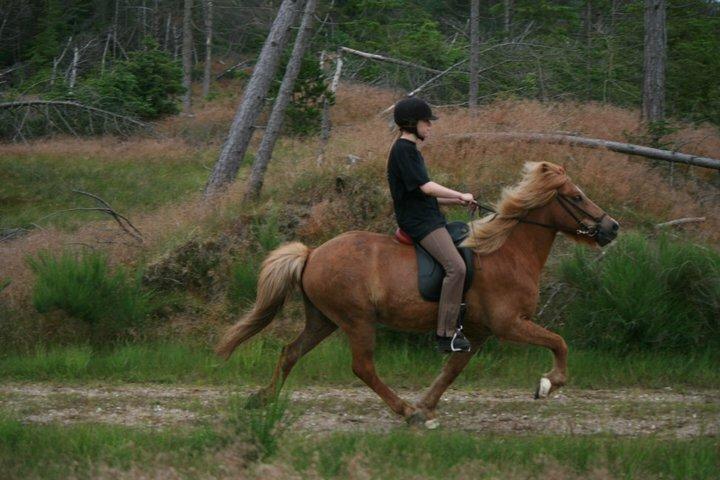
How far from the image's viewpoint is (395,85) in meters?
21.6

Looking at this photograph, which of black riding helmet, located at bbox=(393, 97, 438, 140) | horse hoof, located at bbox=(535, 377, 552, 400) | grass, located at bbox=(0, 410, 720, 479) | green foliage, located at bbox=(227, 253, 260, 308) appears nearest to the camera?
grass, located at bbox=(0, 410, 720, 479)

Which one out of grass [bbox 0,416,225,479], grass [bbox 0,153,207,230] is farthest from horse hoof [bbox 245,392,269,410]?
grass [bbox 0,153,207,230]

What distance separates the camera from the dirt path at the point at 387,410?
8211mm

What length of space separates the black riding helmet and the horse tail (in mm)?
1577

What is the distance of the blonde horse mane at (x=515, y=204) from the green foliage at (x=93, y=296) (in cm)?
525

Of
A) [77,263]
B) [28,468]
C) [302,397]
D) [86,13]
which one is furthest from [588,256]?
[86,13]

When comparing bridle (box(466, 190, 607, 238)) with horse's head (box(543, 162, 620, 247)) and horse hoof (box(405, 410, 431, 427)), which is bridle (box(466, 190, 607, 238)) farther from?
horse hoof (box(405, 410, 431, 427))

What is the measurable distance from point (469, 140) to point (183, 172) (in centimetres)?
1017

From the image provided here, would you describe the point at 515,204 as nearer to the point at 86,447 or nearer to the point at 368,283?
the point at 368,283

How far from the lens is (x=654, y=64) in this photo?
652 inches

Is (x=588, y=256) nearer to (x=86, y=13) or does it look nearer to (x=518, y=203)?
(x=518, y=203)

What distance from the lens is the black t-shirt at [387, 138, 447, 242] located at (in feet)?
25.9

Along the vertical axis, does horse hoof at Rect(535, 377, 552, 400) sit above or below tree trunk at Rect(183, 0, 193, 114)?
below

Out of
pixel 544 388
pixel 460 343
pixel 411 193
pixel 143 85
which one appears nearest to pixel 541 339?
pixel 544 388
